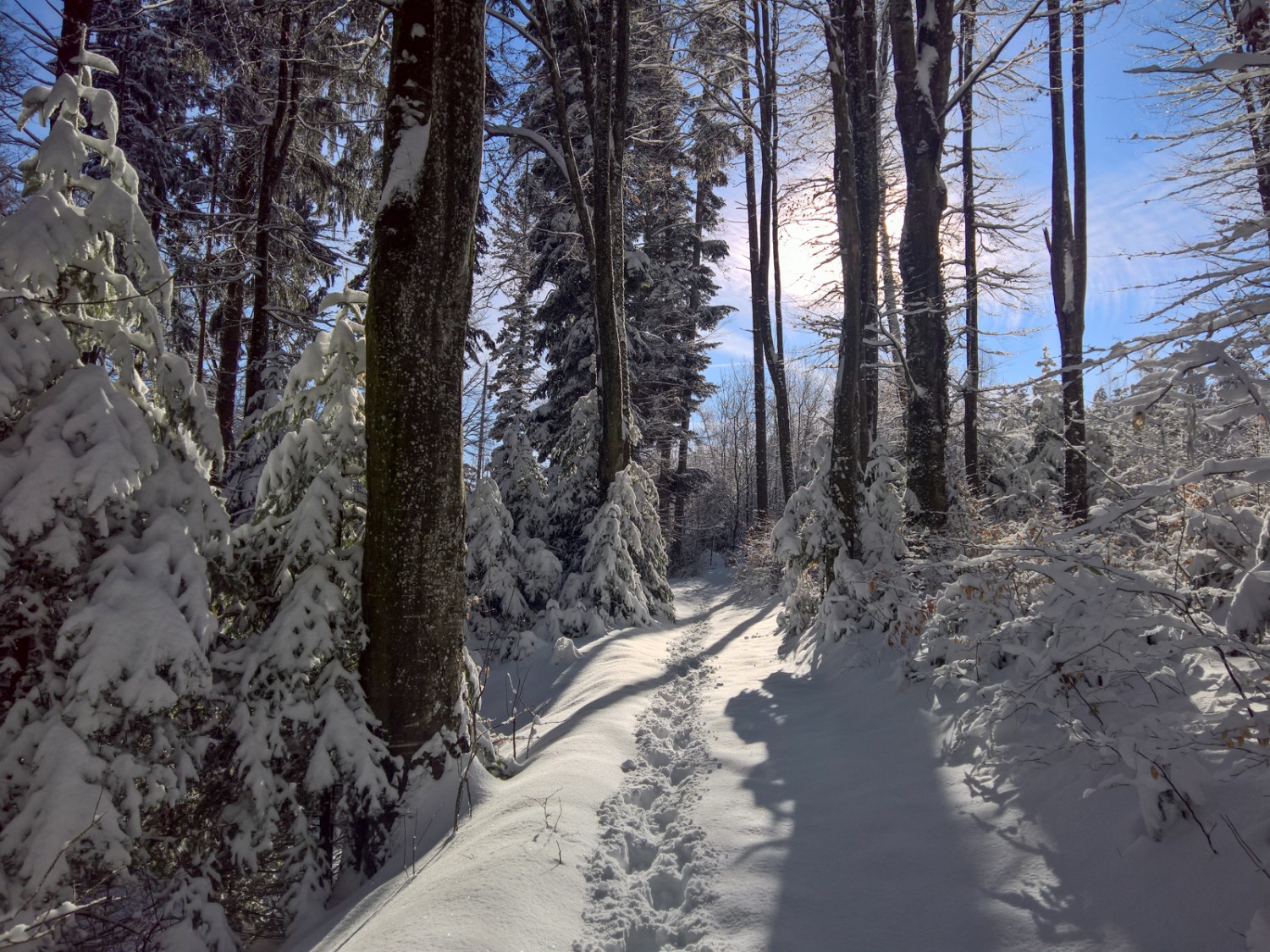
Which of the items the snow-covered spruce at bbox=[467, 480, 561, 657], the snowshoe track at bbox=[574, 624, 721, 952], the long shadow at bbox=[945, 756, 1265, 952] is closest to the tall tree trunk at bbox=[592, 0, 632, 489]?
the snow-covered spruce at bbox=[467, 480, 561, 657]

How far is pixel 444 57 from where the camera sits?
388cm

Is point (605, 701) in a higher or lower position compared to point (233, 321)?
lower

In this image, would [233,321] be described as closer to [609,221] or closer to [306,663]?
[609,221]

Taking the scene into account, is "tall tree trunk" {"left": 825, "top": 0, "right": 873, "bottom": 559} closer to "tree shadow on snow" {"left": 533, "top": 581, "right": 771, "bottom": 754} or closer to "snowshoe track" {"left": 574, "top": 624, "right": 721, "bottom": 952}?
"tree shadow on snow" {"left": 533, "top": 581, "right": 771, "bottom": 754}

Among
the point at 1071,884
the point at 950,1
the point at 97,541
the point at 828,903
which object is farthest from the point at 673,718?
the point at 950,1

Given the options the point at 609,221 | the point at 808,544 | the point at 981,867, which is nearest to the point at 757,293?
the point at 609,221

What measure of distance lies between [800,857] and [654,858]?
2.31ft

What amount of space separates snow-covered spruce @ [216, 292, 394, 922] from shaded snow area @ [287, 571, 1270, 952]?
1.19ft

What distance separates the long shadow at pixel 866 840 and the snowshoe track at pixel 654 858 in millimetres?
304

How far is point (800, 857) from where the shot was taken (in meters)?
2.83

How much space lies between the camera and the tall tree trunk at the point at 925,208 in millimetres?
7129

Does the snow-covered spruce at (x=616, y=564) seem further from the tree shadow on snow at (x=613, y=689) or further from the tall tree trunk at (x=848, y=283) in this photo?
the tall tree trunk at (x=848, y=283)

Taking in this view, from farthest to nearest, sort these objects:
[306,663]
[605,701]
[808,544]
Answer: [808,544], [605,701], [306,663]

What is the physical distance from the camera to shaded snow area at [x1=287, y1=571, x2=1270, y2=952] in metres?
2.12
